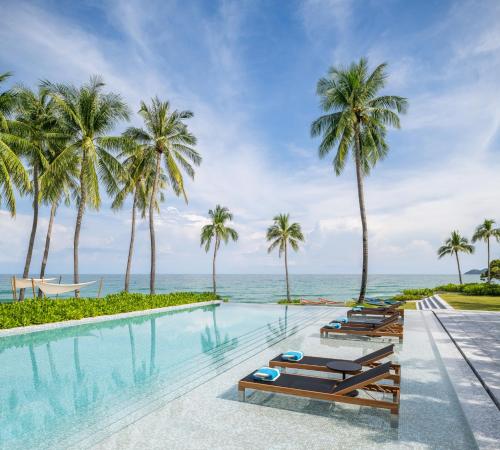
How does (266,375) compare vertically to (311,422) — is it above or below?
above

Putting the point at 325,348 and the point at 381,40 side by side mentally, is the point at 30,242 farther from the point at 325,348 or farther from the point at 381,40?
the point at 381,40

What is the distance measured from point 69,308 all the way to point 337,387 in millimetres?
9427

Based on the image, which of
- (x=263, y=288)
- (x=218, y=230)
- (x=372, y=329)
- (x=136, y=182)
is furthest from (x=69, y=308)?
(x=263, y=288)

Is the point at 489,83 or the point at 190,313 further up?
the point at 489,83

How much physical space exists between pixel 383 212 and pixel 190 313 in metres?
13.7

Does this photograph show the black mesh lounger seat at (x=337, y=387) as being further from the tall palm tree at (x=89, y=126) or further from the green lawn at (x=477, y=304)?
the tall palm tree at (x=89, y=126)

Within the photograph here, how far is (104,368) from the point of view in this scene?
20.4 feet

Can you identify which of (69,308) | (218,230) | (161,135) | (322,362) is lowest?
(322,362)

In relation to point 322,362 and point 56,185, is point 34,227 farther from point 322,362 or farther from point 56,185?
point 322,362

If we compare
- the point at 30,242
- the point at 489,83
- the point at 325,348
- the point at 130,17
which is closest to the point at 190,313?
the point at 325,348

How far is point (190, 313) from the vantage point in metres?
14.4

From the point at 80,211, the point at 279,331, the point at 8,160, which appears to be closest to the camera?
the point at 279,331

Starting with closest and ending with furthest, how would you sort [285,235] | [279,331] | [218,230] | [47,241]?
[279,331] → [47,241] → [218,230] → [285,235]

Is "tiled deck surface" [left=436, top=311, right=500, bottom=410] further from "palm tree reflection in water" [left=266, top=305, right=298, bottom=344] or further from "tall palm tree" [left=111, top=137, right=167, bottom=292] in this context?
"tall palm tree" [left=111, top=137, right=167, bottom=292]
